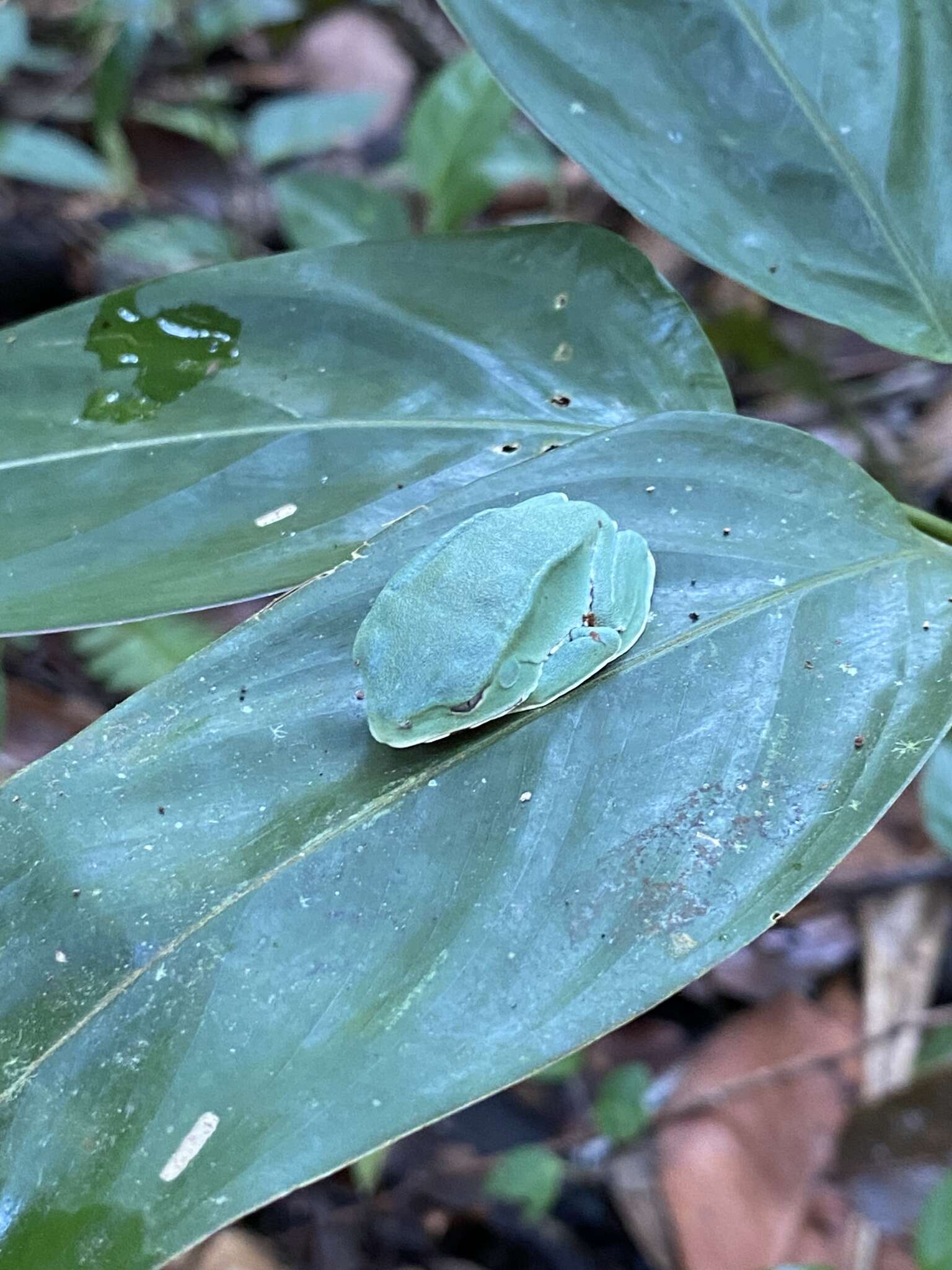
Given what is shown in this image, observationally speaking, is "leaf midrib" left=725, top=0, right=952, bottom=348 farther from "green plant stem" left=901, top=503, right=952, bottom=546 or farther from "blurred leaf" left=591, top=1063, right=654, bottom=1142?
"blurred leaf" left=591, top=1063, right=654, bottom=1142

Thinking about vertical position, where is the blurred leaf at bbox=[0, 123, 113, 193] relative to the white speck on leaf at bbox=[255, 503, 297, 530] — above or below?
below

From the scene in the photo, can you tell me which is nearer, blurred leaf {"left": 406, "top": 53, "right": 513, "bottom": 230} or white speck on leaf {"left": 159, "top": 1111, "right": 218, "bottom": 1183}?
white speck on leaf {"left": 159, "top": 1111, "right": 218, "bottom": 1183}

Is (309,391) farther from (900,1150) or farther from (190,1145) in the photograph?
(900,1150)

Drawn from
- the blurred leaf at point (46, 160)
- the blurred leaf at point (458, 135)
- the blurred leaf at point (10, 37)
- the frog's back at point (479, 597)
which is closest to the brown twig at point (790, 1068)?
the frog's back at point (479, 597)

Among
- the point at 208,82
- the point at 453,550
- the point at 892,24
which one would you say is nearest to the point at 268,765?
the point at 453,550

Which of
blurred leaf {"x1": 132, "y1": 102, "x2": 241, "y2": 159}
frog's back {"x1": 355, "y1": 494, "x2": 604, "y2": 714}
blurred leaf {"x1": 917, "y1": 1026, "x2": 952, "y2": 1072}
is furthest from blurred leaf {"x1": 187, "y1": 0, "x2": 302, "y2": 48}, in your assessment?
blurred leaf {"x1": 917, "y1": 1026, "x2": 952, "y2": 1072}

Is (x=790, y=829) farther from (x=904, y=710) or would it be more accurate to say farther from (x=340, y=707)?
(x=340, y=707)
